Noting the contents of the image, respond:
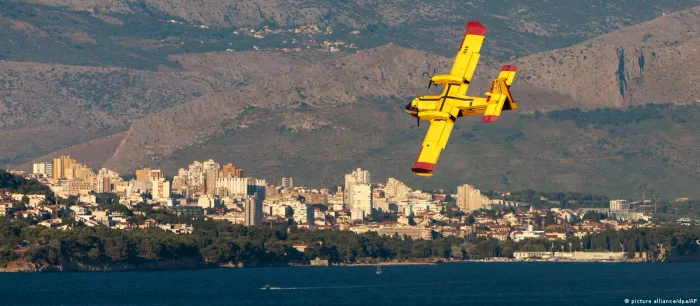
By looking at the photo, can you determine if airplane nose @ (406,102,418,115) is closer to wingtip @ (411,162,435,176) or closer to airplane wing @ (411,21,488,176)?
airplane wing @ (411,21,488,176)

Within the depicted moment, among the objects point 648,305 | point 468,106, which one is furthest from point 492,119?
point 648,305

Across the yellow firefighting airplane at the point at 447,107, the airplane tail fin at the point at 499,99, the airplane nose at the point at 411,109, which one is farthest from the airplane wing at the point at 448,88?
the airplane tail fin at the point at 499,99

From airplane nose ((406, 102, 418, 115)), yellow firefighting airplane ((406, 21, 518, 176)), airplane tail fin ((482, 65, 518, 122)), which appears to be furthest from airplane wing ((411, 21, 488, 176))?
airplane tail fin ((482, 65, 518, 122))

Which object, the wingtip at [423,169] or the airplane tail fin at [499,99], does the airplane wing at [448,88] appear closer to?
the wingtip at [423,169]

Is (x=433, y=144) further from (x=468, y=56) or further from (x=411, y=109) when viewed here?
(x=468, y=56)

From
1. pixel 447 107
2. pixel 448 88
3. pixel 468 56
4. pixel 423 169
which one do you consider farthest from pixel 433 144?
pixel 468 56
